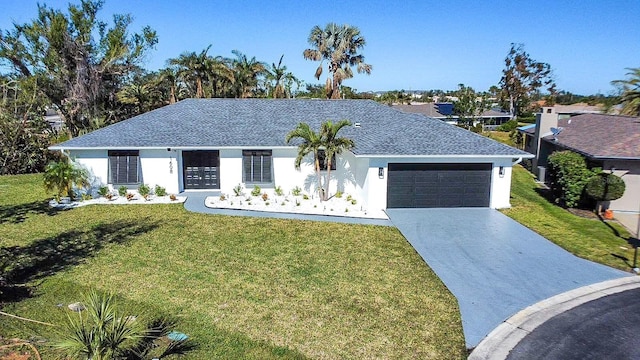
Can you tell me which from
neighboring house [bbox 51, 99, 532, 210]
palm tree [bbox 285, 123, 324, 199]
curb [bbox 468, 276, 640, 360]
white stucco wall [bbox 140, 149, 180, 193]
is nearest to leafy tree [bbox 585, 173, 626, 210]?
neighboring house [bbox 51, 99, 532, 210]

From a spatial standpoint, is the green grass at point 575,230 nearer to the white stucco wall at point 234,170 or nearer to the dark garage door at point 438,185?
the dark garage door at point 438,185

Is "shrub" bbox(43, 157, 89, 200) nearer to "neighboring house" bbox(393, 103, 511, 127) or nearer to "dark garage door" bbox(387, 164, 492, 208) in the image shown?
"dark garage door" bbox(387, 164, 492, 208)

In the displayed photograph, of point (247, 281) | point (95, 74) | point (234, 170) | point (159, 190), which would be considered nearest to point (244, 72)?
point (95, 74)

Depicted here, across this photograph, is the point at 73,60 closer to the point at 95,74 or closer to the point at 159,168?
the point at 95,74

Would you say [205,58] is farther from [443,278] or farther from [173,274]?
[443,278]

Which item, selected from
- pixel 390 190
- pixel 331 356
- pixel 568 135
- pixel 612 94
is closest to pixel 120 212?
pixel 390 190

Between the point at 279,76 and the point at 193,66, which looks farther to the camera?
the point at 279,76

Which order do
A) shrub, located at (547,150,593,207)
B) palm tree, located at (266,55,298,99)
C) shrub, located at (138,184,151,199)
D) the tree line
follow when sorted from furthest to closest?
palm tree, located at (266,55,298,99), the tree line, shrub, located at (138,184,151,199), shrub, located at (547,150,593,207)
